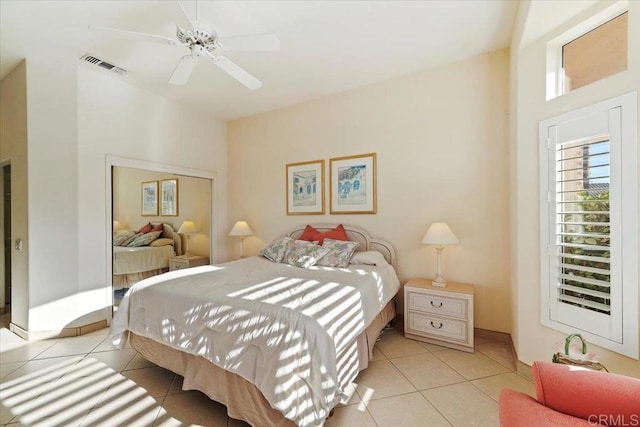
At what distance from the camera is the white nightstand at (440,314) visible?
2561 millimetres

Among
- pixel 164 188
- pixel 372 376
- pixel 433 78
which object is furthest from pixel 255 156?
pixel 372 376

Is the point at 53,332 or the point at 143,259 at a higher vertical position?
the point at 143,259

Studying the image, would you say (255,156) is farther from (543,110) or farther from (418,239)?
(543,110)

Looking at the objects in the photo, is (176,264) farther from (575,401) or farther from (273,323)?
(575,401)

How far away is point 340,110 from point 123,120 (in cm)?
284

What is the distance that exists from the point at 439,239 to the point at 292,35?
2471mm

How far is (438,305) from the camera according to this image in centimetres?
268

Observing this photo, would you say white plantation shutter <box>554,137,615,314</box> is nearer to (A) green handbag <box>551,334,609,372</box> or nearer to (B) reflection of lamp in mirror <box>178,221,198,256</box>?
(A) green handbag <box>551,334,609,372</box>

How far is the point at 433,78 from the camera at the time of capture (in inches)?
123

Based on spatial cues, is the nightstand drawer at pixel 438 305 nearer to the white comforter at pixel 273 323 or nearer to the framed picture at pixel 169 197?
the white comforter at pixel 273 323

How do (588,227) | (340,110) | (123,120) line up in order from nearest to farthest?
1. (588,227)
2. (123,120)
3. (340,110)

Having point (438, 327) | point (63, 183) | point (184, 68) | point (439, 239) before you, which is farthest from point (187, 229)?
point (438, 327)

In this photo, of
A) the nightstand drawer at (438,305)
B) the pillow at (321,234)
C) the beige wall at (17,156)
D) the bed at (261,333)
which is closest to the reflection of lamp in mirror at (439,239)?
the nightstand drawer at (438,305)

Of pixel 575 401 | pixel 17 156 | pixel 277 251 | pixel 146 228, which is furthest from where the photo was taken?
pixel 146 228
